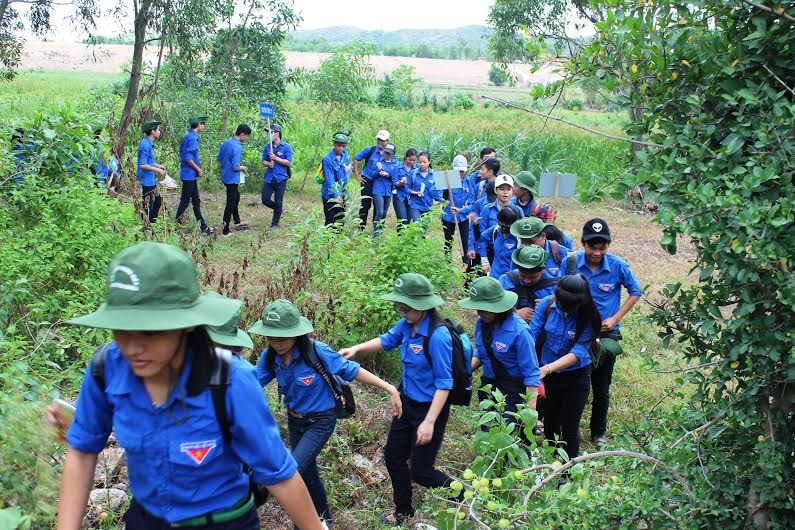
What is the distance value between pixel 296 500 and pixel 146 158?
9.55m

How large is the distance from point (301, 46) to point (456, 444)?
93.9 metres

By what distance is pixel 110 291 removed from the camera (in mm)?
2139

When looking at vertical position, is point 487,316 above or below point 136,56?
below

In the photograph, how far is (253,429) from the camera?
2264mm

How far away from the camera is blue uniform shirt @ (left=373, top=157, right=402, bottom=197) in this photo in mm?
12430

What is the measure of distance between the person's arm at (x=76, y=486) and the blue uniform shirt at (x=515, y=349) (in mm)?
2897

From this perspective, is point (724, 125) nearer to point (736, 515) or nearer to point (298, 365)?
point (736, 515)

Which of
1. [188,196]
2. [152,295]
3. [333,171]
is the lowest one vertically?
[188,196]

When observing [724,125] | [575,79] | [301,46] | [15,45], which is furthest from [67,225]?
[301,46]

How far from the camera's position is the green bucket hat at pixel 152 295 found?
2.07 meters

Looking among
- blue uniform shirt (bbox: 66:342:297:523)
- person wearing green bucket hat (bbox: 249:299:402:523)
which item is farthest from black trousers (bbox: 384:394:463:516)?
blue uniform shirt (bbox: 66:342:297:523)

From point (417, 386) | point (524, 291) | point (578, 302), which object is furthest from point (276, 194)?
point (417, 386)

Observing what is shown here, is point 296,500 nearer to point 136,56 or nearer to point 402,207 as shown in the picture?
point 402,207

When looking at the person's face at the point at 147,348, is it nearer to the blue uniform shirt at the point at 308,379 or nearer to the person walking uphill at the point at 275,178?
the blue uniform shirt at the point at 308,379
